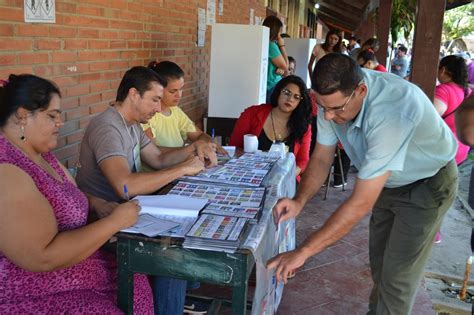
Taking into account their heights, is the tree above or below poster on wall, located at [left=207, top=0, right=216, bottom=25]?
above

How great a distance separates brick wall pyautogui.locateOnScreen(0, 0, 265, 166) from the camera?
2314mm

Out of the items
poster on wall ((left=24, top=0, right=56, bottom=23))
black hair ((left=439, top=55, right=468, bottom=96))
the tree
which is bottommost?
black hair ((left=439, top=55, right=468, bottom=96))

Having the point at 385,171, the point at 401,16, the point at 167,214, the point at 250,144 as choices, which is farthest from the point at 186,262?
the point at 401,16

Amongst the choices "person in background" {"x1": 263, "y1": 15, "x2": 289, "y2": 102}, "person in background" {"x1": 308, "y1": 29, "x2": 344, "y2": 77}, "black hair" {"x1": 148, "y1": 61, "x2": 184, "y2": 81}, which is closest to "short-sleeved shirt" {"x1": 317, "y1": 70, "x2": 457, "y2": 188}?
"black hair" {"x1": 148, "y1": 61, "x2": 184, "y2": 81}

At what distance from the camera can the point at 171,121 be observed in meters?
3.12

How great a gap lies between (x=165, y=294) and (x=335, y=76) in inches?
45.1

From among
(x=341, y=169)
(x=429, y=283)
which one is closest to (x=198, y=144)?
(x=429, y=283)

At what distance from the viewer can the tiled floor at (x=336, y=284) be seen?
9.37 feet

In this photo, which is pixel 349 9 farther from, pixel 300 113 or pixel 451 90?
pixel 300 113

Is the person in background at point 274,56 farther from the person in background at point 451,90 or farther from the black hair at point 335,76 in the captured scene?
the black hair at point 335,76

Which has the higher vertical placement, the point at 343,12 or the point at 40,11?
the point at 343,12

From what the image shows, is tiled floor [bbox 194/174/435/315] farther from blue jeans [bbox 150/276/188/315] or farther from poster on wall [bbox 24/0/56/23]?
poster on wall [bbox 24/0/56/23]

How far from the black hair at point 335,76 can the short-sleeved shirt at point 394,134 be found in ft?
0.44

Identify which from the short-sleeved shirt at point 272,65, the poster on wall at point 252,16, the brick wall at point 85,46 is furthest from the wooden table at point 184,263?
the poster on wall at point 252,16
